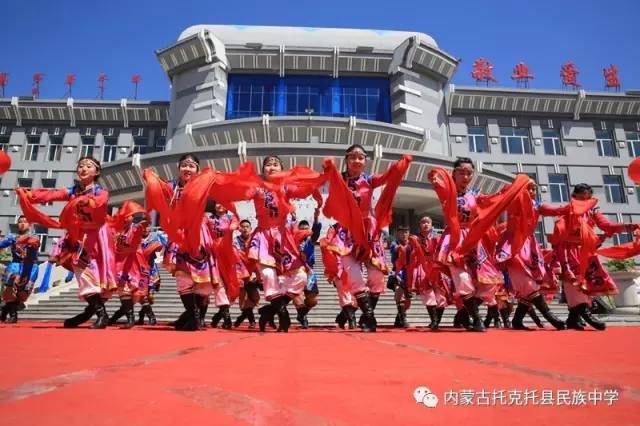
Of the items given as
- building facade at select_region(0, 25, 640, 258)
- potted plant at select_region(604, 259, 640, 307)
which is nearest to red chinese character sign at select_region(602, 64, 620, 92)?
building facade at select_region(0, 25, 640, 258)

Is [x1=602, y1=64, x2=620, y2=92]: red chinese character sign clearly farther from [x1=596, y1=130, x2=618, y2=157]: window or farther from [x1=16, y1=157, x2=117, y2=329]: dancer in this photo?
[x1=16, y1=157, x2=117, y2=329]: dancer

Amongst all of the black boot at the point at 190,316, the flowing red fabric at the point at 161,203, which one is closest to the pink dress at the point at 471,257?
the black boot at the point at 190,316

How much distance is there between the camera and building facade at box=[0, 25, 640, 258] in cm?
2870

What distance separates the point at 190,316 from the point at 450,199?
318 cm

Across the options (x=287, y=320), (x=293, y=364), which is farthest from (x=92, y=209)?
(x=293, y=364)

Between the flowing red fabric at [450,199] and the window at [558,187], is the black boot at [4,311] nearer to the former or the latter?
the flowing red fabric at [450,199]

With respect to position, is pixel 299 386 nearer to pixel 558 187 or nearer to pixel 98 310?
pixel 98 310

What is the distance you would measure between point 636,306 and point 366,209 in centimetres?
1011

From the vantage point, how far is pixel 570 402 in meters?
1.07

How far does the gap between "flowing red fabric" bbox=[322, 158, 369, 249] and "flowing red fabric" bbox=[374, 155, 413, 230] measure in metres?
0.37

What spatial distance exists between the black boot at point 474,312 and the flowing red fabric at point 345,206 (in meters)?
1.31

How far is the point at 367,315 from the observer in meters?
4.46

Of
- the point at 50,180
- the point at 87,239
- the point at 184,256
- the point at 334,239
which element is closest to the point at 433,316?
the point at 334,239

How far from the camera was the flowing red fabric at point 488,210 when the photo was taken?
4.77 meters
